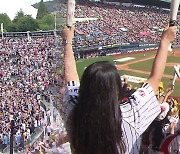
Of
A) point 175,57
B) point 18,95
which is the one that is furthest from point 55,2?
point 175,57

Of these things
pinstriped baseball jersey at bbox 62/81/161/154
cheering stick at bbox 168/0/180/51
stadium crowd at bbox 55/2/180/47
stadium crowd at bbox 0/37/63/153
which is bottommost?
stadium crowd at bbox 0/37/63/153

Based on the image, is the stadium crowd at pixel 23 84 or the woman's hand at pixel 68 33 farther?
the stadium crowd at pixel 23 84

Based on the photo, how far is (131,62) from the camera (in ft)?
92.4

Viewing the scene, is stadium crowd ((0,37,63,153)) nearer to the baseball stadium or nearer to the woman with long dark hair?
the baseball stadium

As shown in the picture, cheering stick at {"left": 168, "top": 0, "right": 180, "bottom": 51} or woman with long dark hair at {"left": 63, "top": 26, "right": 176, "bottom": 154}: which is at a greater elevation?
cheering stick at {"left": 168, "top": 0, "right": 180, "bottom": 51}

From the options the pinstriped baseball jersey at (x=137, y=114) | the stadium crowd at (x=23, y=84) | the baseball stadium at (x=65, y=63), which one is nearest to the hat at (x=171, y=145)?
the baseball stadium at (x=65, y=63)

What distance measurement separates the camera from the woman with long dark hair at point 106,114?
1.65 meters

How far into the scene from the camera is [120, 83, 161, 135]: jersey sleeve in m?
1.76

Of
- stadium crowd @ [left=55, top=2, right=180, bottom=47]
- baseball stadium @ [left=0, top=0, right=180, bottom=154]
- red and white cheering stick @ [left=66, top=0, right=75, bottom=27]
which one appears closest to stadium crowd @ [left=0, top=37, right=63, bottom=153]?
baseball stadium @ [left=0, top=0, right=180, bottom=154]

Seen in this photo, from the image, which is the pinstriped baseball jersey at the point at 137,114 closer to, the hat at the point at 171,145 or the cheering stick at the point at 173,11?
the cheering stick at the point at 173,11

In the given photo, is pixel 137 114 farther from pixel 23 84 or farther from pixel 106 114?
pixel 23 84

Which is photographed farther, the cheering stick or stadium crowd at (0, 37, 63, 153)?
stadium crowd at (0, 37, 63, 153)

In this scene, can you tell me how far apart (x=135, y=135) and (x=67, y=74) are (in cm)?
58

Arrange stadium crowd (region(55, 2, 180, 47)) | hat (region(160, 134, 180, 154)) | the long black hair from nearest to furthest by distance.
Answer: the long black hair → hat (region(160, 134, 180, 154)) → stadium crowd (region(55, 2, 180, 47))
